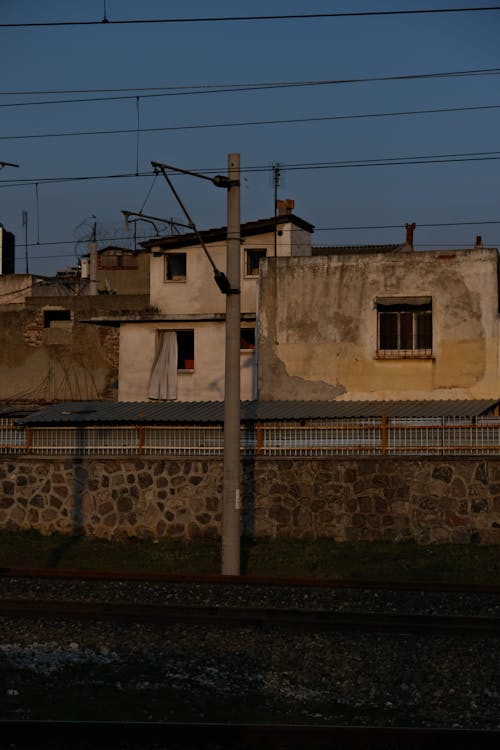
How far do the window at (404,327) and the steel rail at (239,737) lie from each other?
2361cm

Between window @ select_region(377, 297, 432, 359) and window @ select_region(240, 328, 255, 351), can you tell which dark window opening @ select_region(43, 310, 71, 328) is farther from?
window @ select_region(377, 297, 432, 359)

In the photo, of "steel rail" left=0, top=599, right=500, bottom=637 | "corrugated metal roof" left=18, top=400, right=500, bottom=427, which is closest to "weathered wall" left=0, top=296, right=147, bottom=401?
"corrugated metal roof" left=18, top=400, right=500, bottom=427

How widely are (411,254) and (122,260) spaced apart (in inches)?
1197

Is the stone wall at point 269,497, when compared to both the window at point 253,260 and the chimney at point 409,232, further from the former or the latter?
the chimney at point 409,232

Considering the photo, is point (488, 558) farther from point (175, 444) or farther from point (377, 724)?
point (377, 724)

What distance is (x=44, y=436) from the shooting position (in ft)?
85.7

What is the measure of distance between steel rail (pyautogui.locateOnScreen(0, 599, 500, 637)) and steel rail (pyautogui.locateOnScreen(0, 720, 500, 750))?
4.96 meters

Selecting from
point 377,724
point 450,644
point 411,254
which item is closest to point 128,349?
point 411,254

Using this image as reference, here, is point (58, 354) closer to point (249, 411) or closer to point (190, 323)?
point (190, 323)

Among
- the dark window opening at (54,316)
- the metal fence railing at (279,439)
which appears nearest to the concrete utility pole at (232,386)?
the metal fence railing at (279,439)

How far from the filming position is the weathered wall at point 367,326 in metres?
31.8

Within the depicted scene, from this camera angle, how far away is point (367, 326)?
32.5 m

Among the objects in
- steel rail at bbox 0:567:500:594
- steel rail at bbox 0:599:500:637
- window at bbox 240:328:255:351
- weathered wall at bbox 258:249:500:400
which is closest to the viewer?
steel rail at bbox 0:599:500:637

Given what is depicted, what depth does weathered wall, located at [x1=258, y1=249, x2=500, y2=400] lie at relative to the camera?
31.8 m
